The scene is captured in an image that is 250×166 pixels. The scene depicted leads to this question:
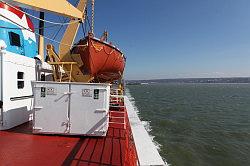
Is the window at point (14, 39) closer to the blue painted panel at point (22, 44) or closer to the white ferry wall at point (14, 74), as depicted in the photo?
the white ferry wall at point (14, 74)

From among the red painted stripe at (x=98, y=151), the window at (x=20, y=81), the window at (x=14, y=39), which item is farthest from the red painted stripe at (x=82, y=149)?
the window at (x=14, y=39)

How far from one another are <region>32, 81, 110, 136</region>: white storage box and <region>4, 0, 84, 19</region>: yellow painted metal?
2350 millimetres

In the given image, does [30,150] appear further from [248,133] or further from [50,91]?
[248,133]

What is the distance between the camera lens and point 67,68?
17.3 metres

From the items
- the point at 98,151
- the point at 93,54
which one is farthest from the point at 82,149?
the point at 93,54

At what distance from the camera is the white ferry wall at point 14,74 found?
867cm

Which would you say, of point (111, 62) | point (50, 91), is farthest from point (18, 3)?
point (111, 62)

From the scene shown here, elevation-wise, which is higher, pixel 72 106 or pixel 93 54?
pixel 93 54

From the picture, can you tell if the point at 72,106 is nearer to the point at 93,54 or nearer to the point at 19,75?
the point at 19,75

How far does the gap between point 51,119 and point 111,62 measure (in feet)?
40.3

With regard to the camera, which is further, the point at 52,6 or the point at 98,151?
the point at 52,6

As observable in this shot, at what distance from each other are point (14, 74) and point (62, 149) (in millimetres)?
3949

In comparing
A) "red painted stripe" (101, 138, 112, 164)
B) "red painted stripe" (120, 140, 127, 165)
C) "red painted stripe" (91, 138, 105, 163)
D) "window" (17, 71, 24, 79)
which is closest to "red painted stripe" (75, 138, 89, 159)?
"red painted stripe" (91, 138, 105, 163)

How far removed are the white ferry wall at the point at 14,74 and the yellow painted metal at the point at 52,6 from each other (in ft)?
2.96
